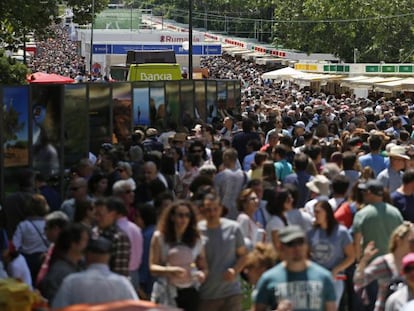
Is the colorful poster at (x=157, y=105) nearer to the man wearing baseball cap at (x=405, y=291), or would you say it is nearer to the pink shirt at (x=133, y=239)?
the pink shirt at (x=133, y=239)

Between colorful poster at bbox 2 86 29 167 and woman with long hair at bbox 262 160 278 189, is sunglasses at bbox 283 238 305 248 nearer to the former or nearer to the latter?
woman with long hair at bbox 262 160 278 189

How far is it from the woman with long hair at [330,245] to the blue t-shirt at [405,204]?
222cm

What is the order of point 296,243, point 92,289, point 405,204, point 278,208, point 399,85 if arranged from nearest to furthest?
point 296,243 < point 92,289 < point 278,208 < point 405,204 < point 399,85

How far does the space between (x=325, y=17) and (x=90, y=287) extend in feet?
273

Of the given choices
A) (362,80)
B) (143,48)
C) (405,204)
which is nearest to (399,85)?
(362,80)

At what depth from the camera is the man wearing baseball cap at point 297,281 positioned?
8123 mm

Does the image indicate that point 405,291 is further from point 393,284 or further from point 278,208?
point 278,208

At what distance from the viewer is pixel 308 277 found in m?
8.16

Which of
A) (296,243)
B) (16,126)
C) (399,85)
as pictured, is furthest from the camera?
(399,85)

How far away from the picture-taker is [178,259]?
9.93m

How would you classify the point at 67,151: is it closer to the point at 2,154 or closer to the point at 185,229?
the point at 2,154

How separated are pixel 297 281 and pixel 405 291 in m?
1.13

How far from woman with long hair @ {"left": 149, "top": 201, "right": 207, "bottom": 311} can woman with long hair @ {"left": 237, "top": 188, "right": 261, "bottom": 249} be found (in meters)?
1.29

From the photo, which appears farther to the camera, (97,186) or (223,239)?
(97,186)
